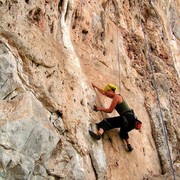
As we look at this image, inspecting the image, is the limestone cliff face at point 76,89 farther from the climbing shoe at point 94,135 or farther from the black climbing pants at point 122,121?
the black climbing pants at point 122,121

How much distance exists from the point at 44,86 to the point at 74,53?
1624 millimetres

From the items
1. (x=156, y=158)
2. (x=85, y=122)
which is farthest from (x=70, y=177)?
(x=156, y=158)

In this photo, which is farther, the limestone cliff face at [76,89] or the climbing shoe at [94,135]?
the climbing shoe at [94,135]

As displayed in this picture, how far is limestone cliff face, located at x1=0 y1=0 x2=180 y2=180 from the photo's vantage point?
5234mm

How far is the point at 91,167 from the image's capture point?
6.06 m

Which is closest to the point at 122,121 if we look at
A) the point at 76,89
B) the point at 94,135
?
the point at 94,135

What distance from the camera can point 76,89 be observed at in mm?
6586

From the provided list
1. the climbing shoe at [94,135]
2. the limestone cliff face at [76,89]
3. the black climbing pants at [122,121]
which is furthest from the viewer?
the black climbing pants at [122,121]

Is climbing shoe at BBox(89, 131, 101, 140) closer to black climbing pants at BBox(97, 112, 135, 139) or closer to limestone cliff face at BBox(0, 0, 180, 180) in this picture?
limestone cliff face at BBox(0, 0, 180, 180)

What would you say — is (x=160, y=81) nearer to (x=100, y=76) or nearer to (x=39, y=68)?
(x=100, y=76)

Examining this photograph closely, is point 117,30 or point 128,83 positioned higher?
point 117,30

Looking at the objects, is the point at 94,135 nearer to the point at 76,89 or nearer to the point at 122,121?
the point at 122,121

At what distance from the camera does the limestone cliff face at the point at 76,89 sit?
17.2 ft

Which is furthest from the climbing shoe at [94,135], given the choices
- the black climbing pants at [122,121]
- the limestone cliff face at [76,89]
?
the black climbing pants at [122,121]
